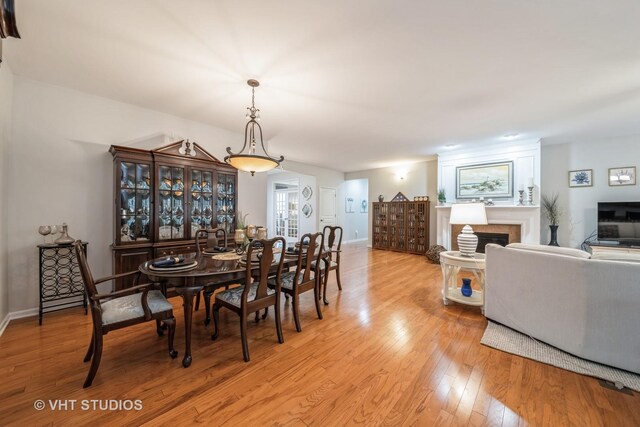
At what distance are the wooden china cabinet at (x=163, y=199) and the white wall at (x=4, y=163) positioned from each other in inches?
32.2

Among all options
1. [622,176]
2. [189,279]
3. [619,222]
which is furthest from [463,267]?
[622,176]

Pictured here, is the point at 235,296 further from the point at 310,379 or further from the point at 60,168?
the point at 60,168

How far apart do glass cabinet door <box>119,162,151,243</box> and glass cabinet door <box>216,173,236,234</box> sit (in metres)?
0.91

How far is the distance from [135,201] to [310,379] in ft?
9.71

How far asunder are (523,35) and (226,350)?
3.54 meters

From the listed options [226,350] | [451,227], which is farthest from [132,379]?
[451,227]

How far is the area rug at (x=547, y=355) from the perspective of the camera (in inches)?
67.6

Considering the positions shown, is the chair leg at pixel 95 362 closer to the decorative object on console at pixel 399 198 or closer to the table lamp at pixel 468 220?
the table lamp at pixel 468 220

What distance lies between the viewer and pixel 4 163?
249 cm

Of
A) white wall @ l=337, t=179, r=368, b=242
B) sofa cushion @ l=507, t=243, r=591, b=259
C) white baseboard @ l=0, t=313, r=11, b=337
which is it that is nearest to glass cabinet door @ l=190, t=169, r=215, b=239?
white baseboard @ l=0, t=313, r=11, b=337

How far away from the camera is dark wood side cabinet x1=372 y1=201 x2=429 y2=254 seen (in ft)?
21.3

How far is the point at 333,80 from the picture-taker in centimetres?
265

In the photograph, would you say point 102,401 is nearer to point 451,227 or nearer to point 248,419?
point 248,419

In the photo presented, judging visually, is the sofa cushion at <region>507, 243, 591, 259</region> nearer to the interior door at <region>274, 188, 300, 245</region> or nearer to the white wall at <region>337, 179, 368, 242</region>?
the interior door at <region>274, 188, 300, 245</region>
